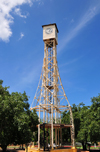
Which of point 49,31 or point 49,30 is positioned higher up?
point 49,30

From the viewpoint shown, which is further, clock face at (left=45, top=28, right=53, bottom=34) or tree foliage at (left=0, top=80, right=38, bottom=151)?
clock face at (left=45, top=28, right=53, bottom=34)

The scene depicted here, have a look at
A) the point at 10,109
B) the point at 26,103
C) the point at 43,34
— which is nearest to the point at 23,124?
the point at 10,109

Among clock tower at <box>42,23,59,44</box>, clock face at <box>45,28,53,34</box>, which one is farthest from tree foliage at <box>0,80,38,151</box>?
clock face at <box>45,28,53,34</box>

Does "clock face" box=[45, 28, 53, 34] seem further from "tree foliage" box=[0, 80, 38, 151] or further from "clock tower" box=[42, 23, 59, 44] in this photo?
"tree foliage" box=[0, 80, 38, 151]

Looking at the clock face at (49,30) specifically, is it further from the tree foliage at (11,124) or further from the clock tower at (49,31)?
the tree foliage at (11,124)

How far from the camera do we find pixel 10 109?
17.3 metres

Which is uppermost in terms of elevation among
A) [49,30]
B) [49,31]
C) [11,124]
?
[49,30]

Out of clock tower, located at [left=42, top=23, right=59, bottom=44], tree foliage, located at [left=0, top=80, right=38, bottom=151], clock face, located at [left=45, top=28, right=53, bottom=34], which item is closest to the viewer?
tree foliage, located at [left=0, top=80, right=38, bottom=151]

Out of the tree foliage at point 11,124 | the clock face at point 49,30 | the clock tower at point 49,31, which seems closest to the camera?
the tree foliage at point 11,124

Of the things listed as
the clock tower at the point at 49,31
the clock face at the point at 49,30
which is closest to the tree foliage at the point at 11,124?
the clock tower at the point at 49,31

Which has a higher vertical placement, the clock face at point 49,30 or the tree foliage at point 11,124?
the clock face at point 49,30

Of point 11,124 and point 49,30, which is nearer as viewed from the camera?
point 11,124

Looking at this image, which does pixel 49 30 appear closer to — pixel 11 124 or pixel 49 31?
pixel 49 31

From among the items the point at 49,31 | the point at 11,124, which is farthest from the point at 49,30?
the point at 11,124
